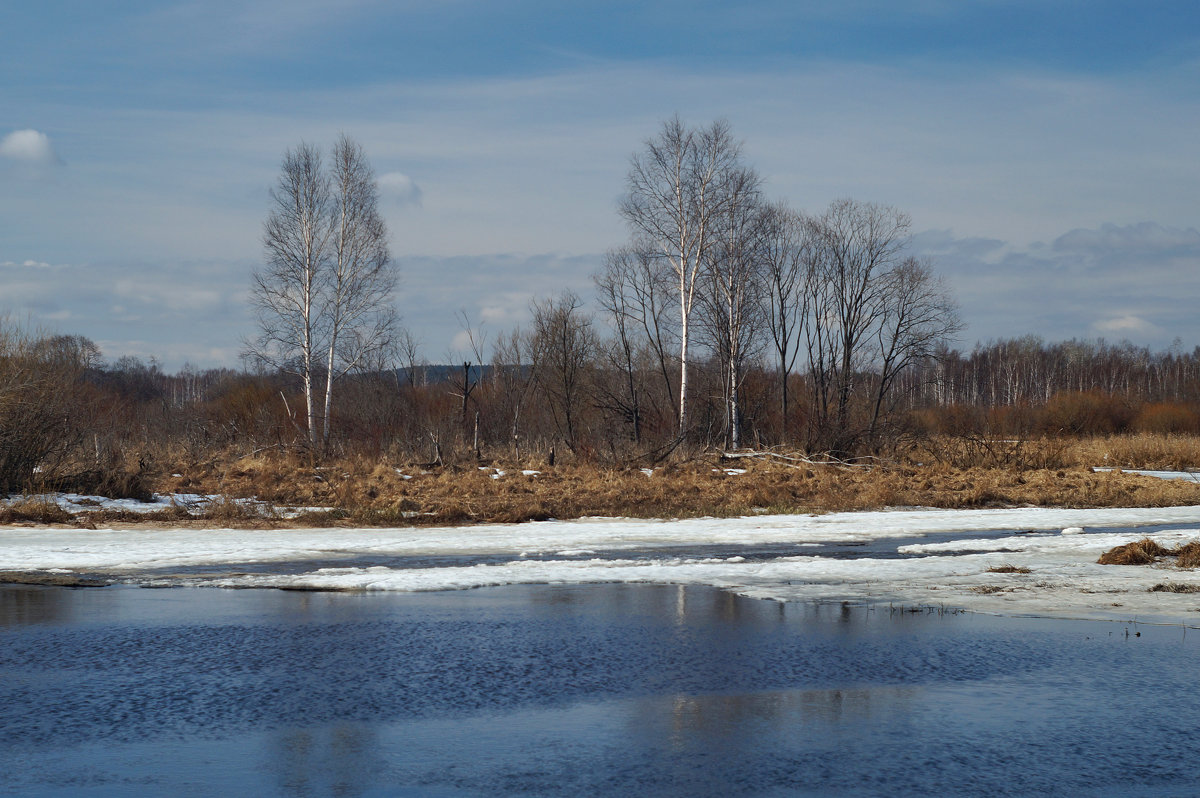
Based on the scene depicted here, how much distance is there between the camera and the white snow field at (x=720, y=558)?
11.6m

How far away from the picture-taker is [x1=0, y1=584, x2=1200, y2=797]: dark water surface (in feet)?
17.6

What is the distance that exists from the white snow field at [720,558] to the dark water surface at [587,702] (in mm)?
1468

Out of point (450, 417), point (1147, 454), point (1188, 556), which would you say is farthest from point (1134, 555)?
point (450, 417)

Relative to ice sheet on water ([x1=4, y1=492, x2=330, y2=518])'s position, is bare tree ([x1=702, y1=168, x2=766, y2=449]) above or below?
above

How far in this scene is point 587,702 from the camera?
272 inches

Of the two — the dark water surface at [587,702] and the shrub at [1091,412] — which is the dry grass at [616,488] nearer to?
the dark water surface at [587,702]

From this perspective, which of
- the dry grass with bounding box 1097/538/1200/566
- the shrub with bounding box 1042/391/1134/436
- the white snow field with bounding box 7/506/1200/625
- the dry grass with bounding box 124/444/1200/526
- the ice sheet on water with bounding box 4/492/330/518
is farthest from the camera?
the shrub with bounding box 1042/391/1134/436

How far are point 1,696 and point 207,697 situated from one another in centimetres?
144

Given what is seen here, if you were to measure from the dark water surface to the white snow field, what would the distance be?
147cm

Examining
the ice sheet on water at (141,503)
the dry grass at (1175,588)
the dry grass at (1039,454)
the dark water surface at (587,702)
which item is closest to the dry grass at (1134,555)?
A: the dry grass at (1175,588)

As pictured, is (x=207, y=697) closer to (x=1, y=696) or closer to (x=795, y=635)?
(x=1, y=696)

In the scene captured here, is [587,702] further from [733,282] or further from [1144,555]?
[733,282]

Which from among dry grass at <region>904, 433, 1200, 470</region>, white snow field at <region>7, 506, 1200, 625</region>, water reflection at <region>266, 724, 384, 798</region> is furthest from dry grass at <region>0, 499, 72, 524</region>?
dry grass at <region>904, 433, 1200, 470</region>

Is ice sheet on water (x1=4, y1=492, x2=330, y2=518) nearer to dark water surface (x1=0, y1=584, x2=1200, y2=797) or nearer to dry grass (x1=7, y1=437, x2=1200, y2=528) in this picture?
dry grass (x1=7, y1=437, x2=1200, y2=528)
